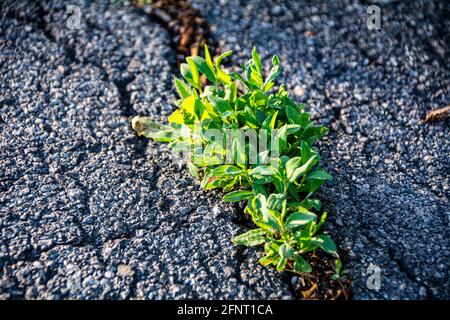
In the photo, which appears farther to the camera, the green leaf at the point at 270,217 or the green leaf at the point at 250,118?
the green leaf at the point at 250,118

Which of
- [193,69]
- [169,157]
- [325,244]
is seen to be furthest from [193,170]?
[325,244]

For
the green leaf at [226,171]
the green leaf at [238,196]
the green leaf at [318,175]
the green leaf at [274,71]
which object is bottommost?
the green leaf at [238,196]

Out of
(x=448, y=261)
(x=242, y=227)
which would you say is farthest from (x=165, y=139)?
(x=448, y=261)

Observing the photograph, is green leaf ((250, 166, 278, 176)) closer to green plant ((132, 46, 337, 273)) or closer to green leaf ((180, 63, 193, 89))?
green plant ((132, 46, 337, 273))

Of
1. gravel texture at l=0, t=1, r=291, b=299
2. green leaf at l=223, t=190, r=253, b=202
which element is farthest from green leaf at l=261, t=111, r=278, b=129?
gravel texture at l=0, t=1, r=291, b=299

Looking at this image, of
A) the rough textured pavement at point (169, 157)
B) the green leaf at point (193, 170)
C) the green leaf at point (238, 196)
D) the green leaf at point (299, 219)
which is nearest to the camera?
the green leaf at point (299, 219)

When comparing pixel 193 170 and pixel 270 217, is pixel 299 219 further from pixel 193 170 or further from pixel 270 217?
pixel 193 170

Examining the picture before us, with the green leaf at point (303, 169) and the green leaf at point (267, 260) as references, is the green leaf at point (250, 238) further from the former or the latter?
the green leaf at point (303, 169)

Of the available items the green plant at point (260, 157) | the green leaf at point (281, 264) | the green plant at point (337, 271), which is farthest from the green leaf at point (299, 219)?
the green plant at point (337, 271)
